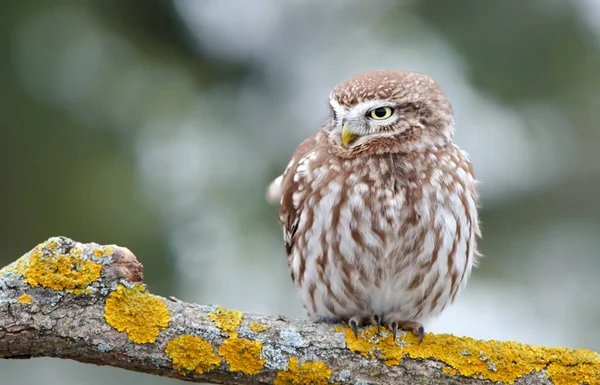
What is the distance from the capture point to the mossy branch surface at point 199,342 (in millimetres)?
2771

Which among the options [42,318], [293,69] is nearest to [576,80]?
[293,69]

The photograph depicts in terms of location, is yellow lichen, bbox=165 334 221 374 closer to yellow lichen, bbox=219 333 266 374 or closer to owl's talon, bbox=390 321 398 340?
yellow lichen, bbox=219 333 266 374

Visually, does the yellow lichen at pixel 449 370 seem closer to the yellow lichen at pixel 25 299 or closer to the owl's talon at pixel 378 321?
the owl's talon at pixel 378 321

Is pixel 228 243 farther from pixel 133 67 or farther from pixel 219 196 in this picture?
pixel 133 67

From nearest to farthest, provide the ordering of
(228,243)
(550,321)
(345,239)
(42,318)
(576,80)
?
(42,318) < (345,239) < (228,243) < (550,321) < (576,80)

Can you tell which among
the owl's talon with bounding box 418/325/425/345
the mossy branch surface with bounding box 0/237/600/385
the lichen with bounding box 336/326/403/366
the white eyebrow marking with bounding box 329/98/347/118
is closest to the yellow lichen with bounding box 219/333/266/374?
the mossy branch surface with bounding box 0/237/600/385

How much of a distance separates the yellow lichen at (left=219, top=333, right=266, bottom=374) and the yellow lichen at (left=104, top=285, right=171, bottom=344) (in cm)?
25

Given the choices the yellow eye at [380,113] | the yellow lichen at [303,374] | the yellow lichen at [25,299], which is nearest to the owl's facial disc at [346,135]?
the yellow eye at [380,113]

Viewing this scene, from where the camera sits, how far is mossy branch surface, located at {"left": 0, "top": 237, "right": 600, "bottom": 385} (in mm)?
2771

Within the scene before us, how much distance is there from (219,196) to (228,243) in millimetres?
355

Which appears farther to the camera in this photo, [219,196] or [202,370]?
[219,196]

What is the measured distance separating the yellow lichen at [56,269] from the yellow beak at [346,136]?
4.17ft

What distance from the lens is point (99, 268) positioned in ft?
9.29

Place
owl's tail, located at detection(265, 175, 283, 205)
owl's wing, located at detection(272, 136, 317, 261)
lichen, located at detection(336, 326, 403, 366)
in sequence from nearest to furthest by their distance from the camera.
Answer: lichen, located at detection(336, 326, 403, 366) < owl's wing, located at detection(272, 136, 317, 261) < owl's tail, located at detection(265, 175, 283, 205)
